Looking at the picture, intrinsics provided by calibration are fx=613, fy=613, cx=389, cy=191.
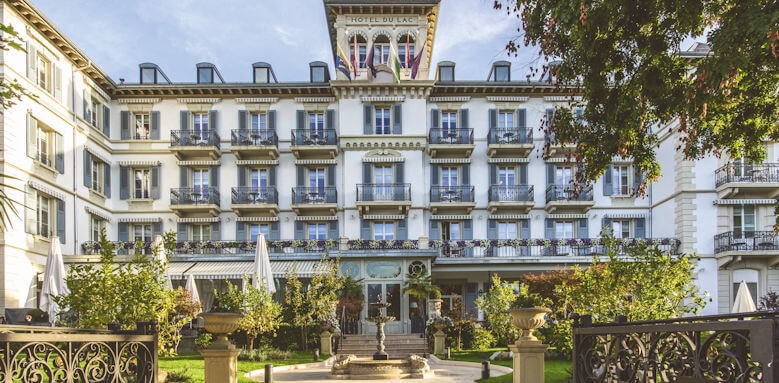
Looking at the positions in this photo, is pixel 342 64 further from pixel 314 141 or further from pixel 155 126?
pixel 155 126

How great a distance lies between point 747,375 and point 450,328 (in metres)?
19.7

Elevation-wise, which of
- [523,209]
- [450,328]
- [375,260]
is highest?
[523,209]

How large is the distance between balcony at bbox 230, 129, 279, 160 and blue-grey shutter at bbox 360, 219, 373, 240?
217 inches

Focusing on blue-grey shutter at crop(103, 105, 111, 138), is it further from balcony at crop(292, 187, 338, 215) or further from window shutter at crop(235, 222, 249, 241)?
balcony at crop(292, 187, 338, 215)

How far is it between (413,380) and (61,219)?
1804cm

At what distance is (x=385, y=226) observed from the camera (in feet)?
99.8

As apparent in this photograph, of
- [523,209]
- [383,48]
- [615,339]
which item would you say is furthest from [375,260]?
[615,339]

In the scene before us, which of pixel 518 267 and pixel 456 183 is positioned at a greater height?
pixel 456 183

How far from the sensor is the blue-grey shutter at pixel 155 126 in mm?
30688

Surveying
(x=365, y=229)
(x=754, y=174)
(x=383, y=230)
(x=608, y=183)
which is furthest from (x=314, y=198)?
(x=754, y=174)

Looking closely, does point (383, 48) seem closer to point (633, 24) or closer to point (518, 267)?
point (518, 267)

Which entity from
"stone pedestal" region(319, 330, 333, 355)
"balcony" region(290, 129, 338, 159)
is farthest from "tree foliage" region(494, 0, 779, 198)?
"balcony" region(290, 129, 338, 159)

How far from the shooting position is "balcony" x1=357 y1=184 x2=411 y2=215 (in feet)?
98.0

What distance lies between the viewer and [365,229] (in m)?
30.3
